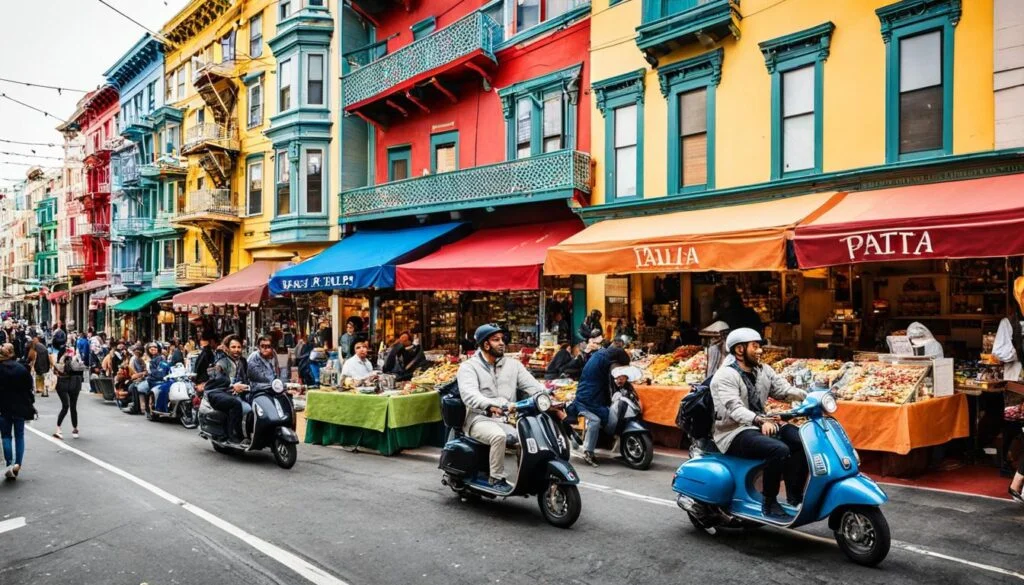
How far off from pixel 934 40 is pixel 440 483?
1011cm

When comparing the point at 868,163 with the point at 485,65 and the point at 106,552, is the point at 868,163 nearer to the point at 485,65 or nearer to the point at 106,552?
the point at 485,65

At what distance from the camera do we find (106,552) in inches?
239

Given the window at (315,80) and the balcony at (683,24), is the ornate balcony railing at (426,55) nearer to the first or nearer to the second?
the window at (315,80)

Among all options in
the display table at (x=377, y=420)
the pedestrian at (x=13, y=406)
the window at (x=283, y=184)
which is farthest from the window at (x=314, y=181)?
the pedestrian at (x=13, y=406)

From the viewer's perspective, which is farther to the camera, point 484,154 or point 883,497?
point 484,154

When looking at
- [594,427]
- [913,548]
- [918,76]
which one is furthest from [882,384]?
[918,76]

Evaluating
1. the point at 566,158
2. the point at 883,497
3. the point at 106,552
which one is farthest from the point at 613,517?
the point at 566,158

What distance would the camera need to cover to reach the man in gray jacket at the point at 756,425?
5559 mm

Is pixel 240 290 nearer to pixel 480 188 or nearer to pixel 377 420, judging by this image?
pixel 480 188

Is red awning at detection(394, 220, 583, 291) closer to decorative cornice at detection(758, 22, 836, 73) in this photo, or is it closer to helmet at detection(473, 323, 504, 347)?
decorative cornice at detection(758, 22, 836, 73)

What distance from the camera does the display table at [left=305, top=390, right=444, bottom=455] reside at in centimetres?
1054

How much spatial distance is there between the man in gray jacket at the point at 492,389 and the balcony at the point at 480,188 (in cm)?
859

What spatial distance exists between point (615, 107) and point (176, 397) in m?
11.9

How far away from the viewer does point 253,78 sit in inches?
1057
